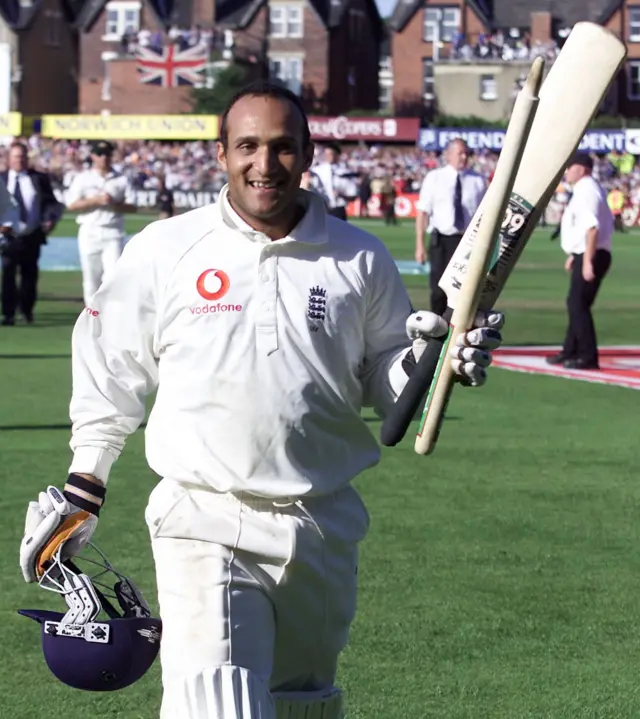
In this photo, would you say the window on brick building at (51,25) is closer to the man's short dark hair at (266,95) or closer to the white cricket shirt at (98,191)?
the white cricket shirt at (98,191)

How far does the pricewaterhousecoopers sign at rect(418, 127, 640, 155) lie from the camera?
7500 centimetres

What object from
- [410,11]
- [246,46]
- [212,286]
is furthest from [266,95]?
[410,11]

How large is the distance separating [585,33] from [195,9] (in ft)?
324

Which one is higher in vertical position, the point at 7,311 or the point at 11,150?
the point at 11,150

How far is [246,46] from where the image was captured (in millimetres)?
98625

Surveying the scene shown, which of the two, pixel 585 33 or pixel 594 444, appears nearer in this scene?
pixel 585 33

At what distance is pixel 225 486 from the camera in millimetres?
4520

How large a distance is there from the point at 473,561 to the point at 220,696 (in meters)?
4.27

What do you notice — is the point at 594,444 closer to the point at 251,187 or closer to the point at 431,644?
the point at 431,644

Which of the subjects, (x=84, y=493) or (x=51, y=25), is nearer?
(x=84, y=493)

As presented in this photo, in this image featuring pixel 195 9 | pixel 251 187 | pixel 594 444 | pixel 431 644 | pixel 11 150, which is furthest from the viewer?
pixel 195 9

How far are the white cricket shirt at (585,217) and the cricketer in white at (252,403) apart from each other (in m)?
11.6

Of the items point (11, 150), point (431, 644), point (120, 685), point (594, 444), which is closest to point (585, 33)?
point (120, 685)

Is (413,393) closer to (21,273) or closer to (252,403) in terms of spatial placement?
(252,403)
